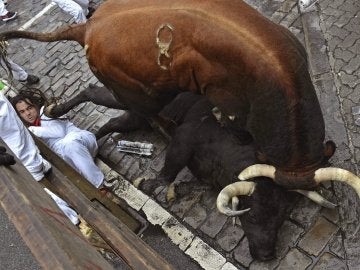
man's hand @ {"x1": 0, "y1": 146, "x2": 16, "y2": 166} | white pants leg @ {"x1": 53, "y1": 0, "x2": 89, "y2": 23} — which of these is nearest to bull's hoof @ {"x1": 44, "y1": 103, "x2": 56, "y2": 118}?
white pants leg @ {"x1": 53, "y1": 0, "x2": 89, "y2": 23}

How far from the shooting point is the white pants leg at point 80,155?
639 centimetres

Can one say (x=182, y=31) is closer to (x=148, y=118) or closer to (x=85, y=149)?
(x=148, y=118)

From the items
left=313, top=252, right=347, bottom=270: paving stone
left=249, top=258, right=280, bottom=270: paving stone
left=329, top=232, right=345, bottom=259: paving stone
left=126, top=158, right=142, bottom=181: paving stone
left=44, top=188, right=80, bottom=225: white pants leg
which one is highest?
left=329, top=232, right=345, bottom=259: paving stone

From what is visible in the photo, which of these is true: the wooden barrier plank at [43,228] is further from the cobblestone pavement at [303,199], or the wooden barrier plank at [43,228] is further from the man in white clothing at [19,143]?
the cobblestone pavement at [303,199]

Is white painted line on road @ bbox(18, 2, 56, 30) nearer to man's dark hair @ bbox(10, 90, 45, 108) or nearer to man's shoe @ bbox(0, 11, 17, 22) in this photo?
man's shoe @ bbox(0, 11, 17, 22)

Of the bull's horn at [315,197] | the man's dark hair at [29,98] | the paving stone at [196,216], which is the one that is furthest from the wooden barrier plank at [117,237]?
the man's dark hair at [29,98]

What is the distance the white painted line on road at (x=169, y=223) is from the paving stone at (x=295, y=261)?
0.56 m

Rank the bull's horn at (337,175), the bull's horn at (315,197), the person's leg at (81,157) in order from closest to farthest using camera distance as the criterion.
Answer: the bull's horn at (337,175), the bull's horn at (315,197), the person's leg at (81,157)

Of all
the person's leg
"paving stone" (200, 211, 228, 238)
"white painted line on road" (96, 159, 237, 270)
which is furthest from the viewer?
the person's leg

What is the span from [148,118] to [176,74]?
4.60 ft

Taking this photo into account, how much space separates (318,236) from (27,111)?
13.4ft

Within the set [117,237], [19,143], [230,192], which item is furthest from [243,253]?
[19,143]

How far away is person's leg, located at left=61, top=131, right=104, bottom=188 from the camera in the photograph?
6.39 metres

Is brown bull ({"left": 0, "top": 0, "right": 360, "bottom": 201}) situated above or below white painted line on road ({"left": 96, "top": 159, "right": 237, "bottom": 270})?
above
